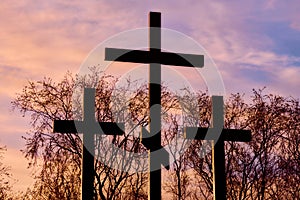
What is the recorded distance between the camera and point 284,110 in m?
27.6

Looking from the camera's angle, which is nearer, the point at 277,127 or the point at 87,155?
the point at 87,155

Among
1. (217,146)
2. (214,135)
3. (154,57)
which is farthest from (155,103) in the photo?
(217,146)

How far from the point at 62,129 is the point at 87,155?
0.60 meters

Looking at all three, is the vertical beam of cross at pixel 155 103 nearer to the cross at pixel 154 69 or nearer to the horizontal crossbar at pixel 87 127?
the cross at pixel 154 69

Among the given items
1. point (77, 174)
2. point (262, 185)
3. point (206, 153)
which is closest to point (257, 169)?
point (262, 185)

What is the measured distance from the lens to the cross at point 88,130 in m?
9.30

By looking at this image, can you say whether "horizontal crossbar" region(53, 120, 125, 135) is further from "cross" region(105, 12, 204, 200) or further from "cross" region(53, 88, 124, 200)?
"cross" region(105, 12, 204, 200)

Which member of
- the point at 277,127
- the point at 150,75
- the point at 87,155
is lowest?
the point at 87,155

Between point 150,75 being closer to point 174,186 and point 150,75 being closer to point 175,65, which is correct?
point 175,65

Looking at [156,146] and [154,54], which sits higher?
[154,54]

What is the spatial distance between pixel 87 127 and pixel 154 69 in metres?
1.65

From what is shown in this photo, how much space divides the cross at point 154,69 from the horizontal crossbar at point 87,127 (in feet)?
1.56

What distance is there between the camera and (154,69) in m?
10.2

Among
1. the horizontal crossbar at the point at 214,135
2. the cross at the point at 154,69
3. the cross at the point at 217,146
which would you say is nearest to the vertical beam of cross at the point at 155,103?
the cross at the point at 154,69
